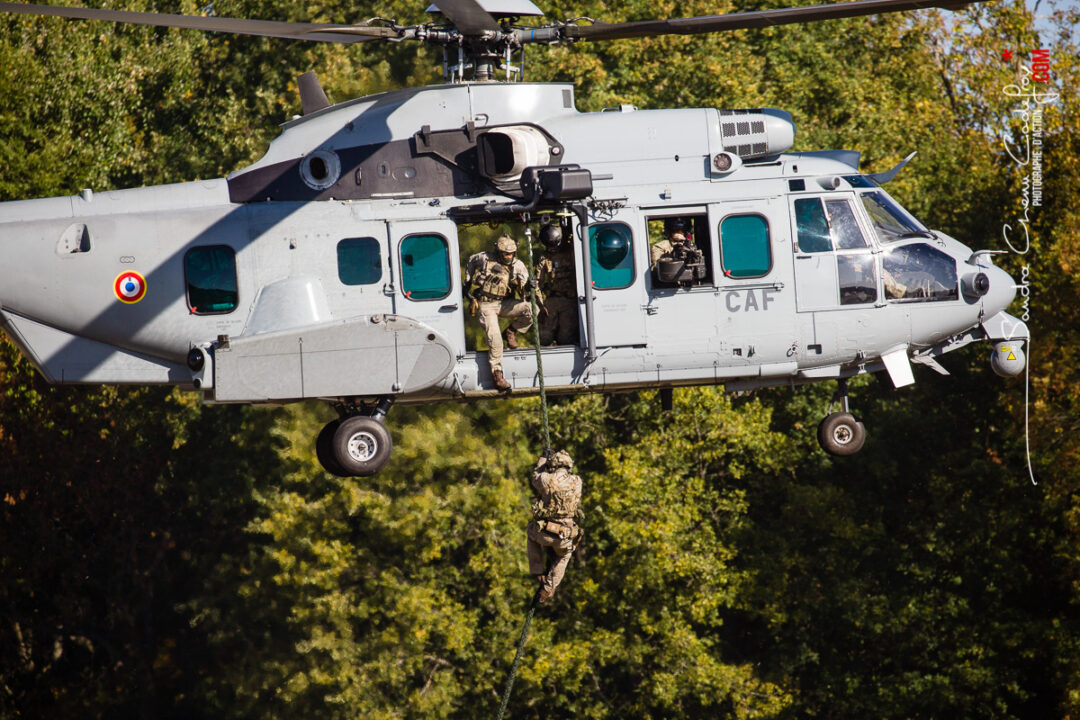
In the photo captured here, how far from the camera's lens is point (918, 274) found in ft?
51.6

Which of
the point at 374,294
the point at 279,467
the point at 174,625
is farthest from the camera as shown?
the point at 174,625

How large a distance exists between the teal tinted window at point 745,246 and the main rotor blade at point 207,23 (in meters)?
3.81

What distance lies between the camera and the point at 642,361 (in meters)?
15.0

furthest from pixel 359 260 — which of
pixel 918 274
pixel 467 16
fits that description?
pixel 918 274

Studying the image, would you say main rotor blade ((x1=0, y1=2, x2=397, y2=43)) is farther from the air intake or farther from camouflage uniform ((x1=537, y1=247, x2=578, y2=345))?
the air intake

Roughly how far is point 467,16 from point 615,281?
9.40 feet

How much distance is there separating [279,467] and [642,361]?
1987cm

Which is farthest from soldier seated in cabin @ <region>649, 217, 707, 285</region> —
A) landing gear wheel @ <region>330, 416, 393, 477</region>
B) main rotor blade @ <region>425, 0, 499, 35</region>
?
landing gear wheel @ <region>330, 416, 393, 477</region>

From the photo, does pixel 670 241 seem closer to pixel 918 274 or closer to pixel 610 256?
pixel 610 256

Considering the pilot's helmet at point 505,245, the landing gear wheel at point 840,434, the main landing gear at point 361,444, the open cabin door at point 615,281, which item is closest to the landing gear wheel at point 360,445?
the main landing gear at point 361,444

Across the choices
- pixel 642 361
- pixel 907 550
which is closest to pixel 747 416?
pixel 907 550

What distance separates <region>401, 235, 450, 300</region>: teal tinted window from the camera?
1484 centimetres

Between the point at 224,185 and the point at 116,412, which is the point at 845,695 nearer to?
the point at 116,412

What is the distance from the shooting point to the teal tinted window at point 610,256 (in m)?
14.9
